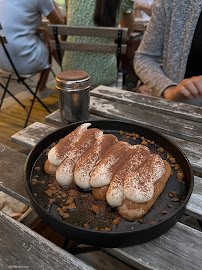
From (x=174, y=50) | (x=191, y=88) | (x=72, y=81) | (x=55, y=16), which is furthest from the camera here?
(x=55, y=16)

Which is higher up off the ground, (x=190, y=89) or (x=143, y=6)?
(x=143, y=6)

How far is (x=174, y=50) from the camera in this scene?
145 centimetres

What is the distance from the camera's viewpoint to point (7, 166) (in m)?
0.81

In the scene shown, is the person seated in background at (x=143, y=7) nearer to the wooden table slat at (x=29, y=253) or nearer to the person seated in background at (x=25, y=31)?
the person seated in background at (x=25, y=31)

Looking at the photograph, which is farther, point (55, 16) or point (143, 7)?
point (143, 7)

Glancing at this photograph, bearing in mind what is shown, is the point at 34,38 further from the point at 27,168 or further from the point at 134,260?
the point at 134,260

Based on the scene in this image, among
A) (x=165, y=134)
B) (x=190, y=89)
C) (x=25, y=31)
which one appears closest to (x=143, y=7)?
(x=25, y=31)

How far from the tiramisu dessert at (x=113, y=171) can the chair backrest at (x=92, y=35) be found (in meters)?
1.34

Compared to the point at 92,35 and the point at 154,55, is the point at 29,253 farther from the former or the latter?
the point at 92,35

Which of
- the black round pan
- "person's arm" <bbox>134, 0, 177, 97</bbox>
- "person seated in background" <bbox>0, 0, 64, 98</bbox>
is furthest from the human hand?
"person seated in background" <bbox>0, 0, 64, 98</bbox>

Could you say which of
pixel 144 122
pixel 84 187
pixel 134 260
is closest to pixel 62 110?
pixel 144 122

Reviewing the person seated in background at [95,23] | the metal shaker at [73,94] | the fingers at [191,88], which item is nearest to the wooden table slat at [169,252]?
the metal shaker at [73,94]

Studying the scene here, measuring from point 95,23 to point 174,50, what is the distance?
31.8 inches

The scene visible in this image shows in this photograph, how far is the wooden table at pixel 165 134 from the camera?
0.53 m
